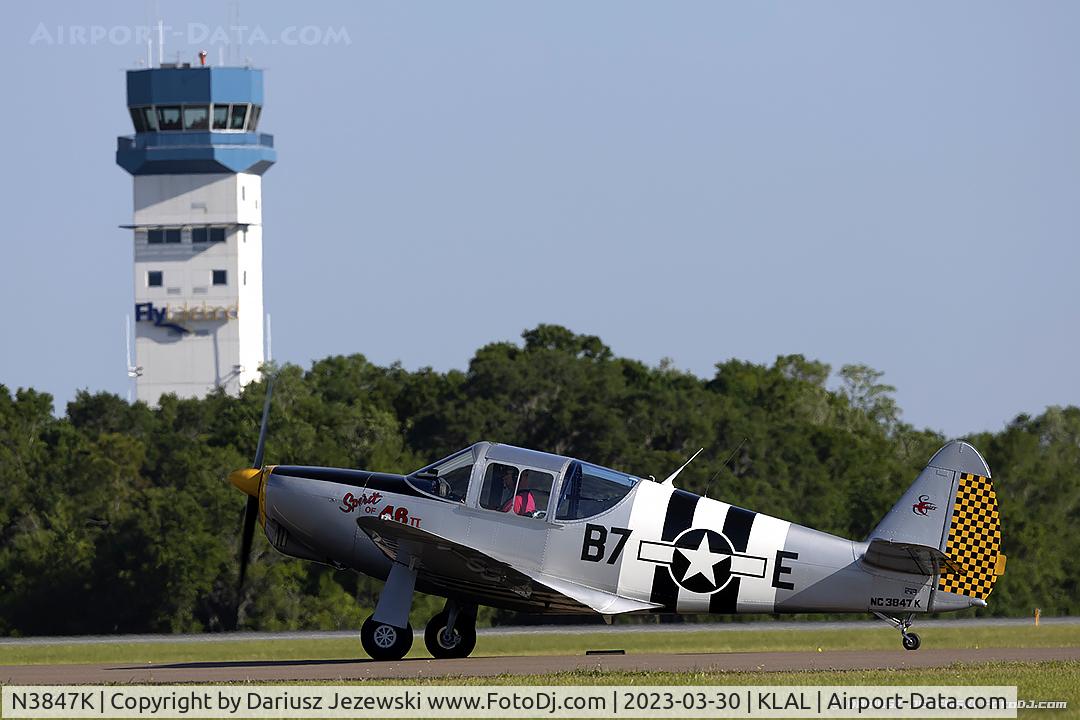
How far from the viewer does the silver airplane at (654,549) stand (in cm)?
1848

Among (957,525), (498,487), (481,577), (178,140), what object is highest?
(178,140)

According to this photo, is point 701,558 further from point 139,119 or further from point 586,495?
point 139,119

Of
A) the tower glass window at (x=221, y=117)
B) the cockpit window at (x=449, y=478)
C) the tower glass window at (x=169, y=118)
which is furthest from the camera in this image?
the tower glass window at (x=221, y=117)

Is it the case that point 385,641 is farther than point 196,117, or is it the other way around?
point 196,117

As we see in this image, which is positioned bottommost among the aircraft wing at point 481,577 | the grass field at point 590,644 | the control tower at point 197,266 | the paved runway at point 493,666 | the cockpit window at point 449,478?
the grass field at point 590,644

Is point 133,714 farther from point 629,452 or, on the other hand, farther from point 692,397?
point 692,397

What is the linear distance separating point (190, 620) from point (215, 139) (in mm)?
63782

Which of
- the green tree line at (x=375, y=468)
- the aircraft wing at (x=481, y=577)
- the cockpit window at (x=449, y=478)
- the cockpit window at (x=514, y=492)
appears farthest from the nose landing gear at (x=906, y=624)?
the green tree line at (x=375, y=468)

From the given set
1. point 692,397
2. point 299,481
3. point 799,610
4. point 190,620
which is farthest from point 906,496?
point 692,397

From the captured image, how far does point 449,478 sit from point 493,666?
A: 2.17 m

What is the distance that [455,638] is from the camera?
63.0ft

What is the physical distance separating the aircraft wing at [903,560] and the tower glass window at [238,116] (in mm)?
84386

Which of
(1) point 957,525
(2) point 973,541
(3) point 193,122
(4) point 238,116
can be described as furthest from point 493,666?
(4) point 238,116

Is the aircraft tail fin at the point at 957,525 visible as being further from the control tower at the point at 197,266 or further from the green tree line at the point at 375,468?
the control tower at the point at 197,266
